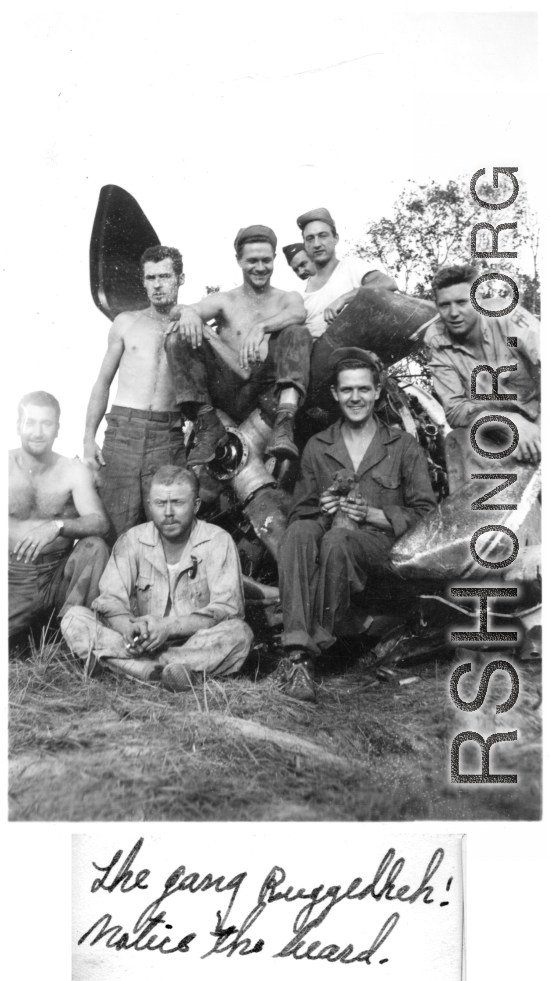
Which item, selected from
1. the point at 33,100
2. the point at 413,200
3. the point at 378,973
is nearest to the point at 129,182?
the point at 33,100

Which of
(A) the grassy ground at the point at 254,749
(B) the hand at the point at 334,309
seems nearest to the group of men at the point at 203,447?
(B) the hand at the point at 334,309

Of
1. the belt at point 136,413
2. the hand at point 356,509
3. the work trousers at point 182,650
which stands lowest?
the work trousers at point 182,650

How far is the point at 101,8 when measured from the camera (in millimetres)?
4480

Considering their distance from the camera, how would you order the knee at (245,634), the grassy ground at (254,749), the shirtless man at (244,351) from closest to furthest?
the grassy ground at (254,749), the knee at (245,634), the shirtless man at (244,351)

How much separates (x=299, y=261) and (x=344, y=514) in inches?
44.3

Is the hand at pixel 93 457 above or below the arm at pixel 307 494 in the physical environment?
above

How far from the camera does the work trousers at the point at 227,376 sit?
14.5 ft

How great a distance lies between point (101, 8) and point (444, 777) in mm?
3652

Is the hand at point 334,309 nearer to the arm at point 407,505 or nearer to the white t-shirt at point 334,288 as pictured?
the white t-shirt at point 334,288

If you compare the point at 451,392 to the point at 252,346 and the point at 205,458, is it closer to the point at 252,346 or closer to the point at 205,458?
the point at 252,346

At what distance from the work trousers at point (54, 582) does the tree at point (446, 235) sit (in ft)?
5.79

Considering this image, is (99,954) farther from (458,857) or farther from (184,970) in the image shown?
(458,857)

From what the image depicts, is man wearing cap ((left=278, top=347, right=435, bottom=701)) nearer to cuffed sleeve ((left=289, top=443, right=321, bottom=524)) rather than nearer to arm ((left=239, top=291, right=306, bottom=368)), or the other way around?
cuffed sleeve ((left=289, top=443, right=321, bottom=524))

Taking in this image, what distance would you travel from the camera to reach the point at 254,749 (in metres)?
4.20
